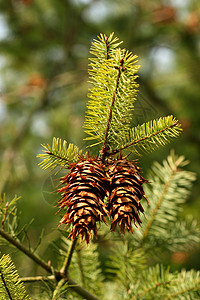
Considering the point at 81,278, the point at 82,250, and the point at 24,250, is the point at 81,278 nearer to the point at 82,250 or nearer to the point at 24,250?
the point at 82,250

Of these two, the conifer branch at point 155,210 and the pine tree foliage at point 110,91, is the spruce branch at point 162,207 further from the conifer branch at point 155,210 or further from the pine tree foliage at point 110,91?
the pine tree foliage at point 110,91

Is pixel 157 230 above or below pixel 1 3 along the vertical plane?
below

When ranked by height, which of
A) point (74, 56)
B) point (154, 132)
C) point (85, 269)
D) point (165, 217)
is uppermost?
point (74, 56)

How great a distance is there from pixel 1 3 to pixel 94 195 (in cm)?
240

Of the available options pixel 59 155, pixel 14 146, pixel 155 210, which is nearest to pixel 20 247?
pixel 59 155

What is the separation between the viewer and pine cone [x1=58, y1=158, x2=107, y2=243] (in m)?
0.45

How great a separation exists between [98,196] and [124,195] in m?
0.04

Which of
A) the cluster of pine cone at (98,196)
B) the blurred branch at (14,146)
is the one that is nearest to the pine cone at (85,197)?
the cluster of pine cone at (98,196)

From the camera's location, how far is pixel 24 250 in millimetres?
566

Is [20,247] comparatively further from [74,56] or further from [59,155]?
[74,56]

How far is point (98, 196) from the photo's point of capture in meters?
0.48

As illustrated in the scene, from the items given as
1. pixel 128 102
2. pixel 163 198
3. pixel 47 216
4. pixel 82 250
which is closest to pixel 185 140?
pixel 47 216

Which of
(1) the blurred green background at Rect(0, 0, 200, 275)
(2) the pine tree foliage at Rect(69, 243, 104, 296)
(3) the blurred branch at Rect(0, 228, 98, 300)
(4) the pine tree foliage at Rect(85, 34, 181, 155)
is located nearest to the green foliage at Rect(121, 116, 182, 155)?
(4) the pine tree foliage at Rect(85, 34, 181, 155)

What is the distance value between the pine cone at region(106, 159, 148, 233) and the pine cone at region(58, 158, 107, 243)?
0.02m
